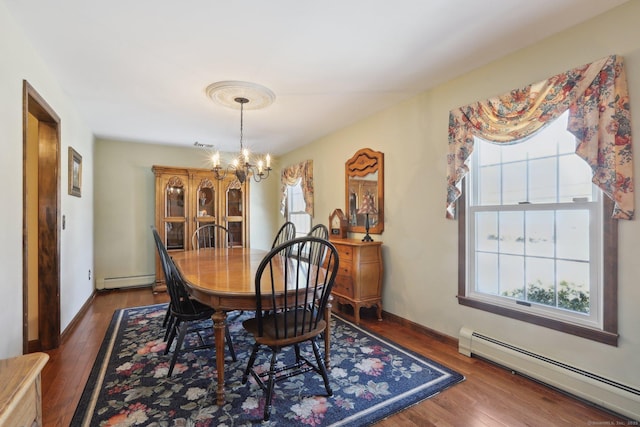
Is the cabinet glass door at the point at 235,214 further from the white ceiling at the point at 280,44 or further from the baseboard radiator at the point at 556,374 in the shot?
the baseboard radiator at the point at 556,374

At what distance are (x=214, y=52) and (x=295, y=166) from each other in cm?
309

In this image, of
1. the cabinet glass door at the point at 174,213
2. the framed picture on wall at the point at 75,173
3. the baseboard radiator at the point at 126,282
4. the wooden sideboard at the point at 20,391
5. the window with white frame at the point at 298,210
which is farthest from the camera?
the window with white frame at the point at 298,210

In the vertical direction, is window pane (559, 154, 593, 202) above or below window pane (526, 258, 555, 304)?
above

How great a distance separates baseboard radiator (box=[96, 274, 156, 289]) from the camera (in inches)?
183

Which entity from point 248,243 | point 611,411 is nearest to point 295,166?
point 248,243

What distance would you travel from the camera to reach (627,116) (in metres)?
1.72

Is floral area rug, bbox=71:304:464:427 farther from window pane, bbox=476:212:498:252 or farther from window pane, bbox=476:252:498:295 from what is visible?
window pane, bbox=476:212:498:252

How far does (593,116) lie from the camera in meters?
1.81

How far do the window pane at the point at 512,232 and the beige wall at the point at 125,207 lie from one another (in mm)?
4868

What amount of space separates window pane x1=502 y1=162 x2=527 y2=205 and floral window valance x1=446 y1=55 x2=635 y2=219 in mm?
246

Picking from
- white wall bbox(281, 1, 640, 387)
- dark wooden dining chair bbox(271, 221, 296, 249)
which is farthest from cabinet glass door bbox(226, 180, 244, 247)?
white wall bbox(281, 1, 640, 387)

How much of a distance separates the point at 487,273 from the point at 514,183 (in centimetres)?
75

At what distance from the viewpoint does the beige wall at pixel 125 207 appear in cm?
465

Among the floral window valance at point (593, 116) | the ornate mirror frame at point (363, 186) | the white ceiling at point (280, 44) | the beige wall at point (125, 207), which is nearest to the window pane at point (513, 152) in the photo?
the floral window valance at point (593, 116)
